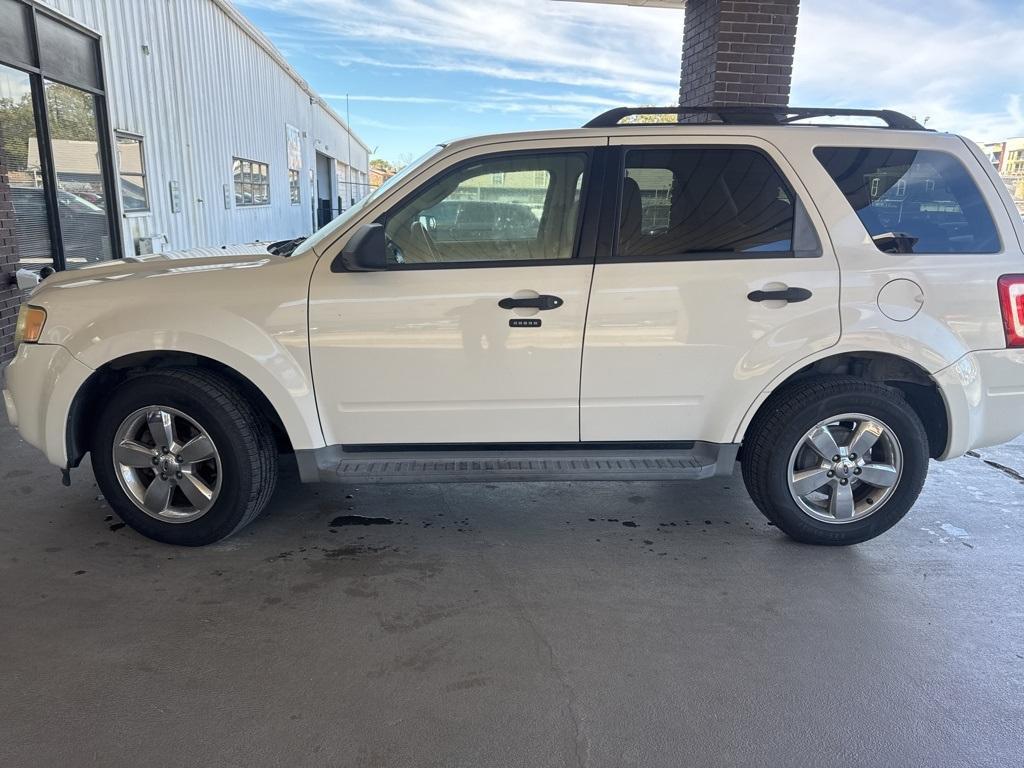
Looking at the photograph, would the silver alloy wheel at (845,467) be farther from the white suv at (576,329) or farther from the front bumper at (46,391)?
the front bumper at (46,391)

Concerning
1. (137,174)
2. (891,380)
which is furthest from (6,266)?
(891,380)

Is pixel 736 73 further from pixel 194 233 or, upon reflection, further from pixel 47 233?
pixel 194 233

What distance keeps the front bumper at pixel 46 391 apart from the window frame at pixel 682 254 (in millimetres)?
2600

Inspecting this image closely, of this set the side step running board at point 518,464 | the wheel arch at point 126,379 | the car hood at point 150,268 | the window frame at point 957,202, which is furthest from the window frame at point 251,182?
the window frame at point 957,202

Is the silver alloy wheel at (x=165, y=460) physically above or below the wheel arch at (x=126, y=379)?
below

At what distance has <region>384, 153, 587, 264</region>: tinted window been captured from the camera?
3.47 meters

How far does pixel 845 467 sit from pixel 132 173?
9.88 m

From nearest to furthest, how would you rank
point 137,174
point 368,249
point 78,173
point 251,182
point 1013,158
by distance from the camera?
point 368,249
point 78,173
point 137,174
point 1013,158
point 251,182

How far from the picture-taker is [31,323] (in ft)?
11.4

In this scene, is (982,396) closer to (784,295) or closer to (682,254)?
(784,295)

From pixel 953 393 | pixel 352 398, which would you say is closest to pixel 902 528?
pixel 953 393

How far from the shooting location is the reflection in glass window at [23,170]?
682 cm

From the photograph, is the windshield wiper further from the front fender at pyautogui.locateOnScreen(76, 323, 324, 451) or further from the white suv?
the front fender at pyautogui.locateOnScreen(76, 323, 324, 451)

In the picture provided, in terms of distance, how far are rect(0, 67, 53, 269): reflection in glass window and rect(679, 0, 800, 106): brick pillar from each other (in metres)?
6.72
